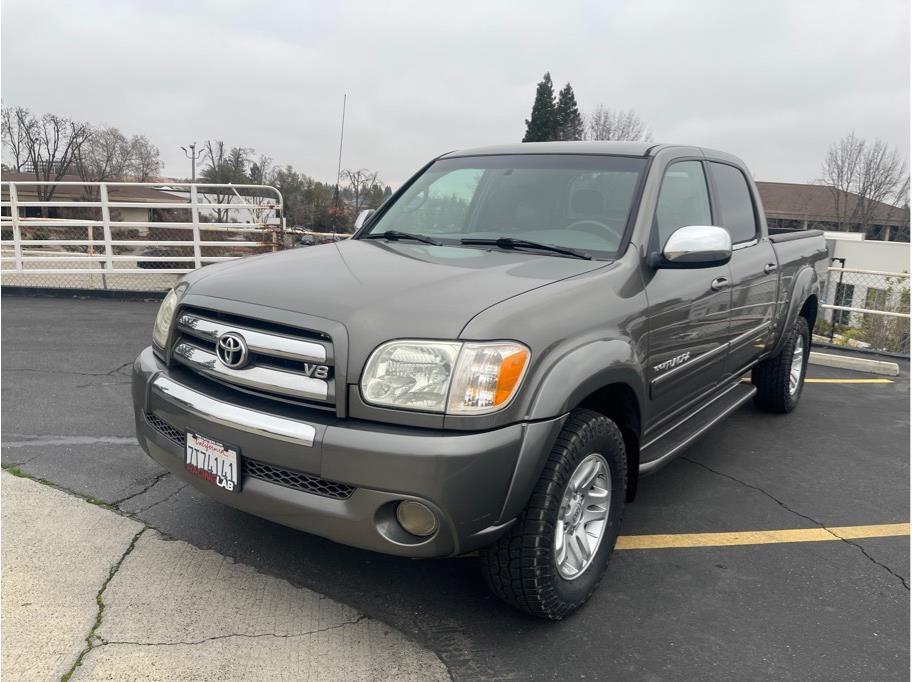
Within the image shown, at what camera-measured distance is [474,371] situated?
2232 millimetres

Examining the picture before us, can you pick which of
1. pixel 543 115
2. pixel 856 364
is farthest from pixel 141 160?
pixel 856 364

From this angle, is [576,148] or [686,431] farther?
[576,148]

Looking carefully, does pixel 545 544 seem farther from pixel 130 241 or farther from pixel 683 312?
pixel 130 241

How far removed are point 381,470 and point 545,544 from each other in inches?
26.1

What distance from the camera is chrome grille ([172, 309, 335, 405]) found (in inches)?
91.7

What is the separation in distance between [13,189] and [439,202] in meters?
8.28

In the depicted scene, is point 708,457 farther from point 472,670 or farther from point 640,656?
point 472,670

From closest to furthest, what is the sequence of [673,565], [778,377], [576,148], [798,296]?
[673,565] < [576,148] < [798,296] < [778,377]

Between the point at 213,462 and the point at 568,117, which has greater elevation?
the point at 568,117

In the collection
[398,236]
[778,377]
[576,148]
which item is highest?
[576,148]

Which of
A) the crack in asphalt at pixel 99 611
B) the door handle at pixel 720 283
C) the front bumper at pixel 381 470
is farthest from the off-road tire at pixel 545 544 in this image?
the crack in asphalt at pixel 99 611

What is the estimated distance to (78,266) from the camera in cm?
1073

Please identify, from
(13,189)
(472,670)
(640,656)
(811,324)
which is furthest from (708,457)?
(13,189)

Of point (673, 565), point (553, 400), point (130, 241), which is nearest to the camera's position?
point (553, 400)
